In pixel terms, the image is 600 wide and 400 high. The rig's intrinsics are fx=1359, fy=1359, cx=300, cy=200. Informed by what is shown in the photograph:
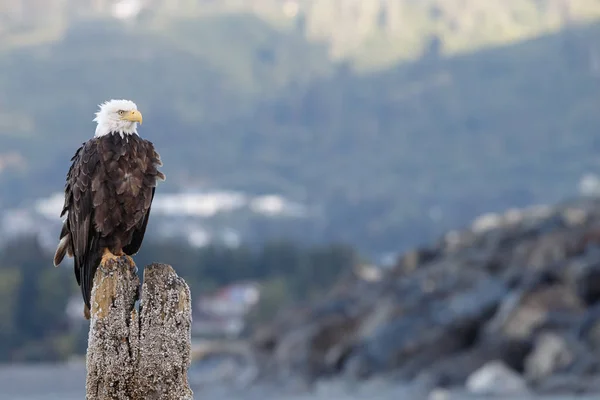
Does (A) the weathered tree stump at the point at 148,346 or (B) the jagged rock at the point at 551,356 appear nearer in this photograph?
(A) the weathered tree stump at the point at 148,346

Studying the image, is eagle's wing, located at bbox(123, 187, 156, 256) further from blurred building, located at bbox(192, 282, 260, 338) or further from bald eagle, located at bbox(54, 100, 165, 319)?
blurred building, located at bbox(192, 282, 260, 338)

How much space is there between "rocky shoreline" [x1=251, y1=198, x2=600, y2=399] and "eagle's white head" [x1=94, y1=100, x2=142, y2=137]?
16.0 m

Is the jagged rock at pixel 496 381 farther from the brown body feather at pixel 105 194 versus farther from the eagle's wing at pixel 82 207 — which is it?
the eagle's wing at pixel 82 207

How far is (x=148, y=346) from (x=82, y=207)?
74.0 inches

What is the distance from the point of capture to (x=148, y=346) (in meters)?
5.35

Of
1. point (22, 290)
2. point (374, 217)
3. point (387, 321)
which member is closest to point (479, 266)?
point (387, 321)

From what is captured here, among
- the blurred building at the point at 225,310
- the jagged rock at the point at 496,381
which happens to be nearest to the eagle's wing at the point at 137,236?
the jagged rock at the point at 496,381

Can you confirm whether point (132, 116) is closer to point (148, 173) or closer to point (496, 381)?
point (148, 173)

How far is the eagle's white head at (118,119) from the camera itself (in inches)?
280

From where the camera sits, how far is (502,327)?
25484mm

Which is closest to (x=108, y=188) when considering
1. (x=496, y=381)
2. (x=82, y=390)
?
(x=496, y=381)

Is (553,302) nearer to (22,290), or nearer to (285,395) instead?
(285,395)

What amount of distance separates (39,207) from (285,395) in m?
147

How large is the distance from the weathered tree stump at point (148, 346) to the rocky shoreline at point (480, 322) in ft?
57.0
